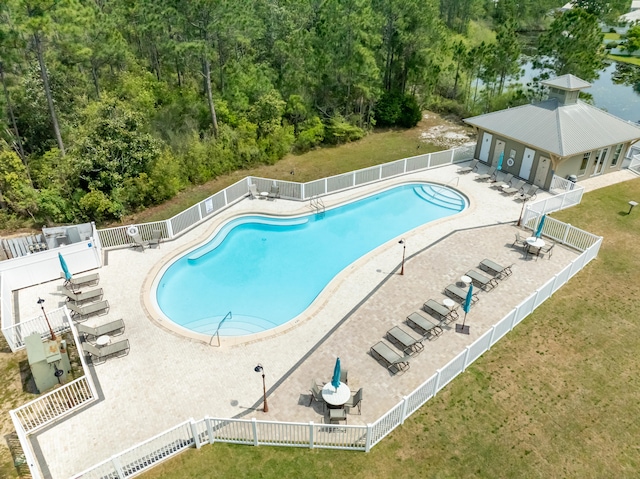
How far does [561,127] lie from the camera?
24422 mm

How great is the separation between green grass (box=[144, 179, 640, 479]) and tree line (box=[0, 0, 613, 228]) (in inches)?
645

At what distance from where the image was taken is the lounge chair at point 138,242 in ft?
65.2

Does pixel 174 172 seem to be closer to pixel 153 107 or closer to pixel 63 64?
pixel 153 107

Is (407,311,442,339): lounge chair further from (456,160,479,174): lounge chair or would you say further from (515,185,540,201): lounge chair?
(456,160,479,174): lounge chair

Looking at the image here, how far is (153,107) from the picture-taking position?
94.0ft

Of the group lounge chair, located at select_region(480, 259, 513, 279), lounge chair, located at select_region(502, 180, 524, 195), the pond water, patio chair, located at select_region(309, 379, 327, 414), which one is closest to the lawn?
lounge chair, located at select_region(502, 180, 524, 195)

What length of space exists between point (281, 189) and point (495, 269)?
12232 millimetres

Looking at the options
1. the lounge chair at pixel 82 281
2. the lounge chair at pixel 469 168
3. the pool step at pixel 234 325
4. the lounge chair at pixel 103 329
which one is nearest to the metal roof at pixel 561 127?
the lounge chair at pixel 469 168

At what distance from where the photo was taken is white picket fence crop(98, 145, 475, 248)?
20203mm

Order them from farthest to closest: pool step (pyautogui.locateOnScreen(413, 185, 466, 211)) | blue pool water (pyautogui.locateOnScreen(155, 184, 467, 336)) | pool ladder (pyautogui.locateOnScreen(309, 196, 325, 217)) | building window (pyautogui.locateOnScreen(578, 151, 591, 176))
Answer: building window (pyautogui.locateOnScreen(578, 151, 591, 176)), pool step (pyautogui.locateOnScreen(413, 185, 466, 211)), pool ladder (pyautogui.locateOnScreen(309, 196, 325, 217)), blue pool water (pyautogui.locateOnScreen(155, 184, 467, 336))

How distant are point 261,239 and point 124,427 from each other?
1171 cm

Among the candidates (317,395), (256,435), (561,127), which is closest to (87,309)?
(256,435)

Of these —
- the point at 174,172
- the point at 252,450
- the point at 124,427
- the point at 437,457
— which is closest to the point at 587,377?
the point at 437,457

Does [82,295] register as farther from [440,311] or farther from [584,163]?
[584,163]
